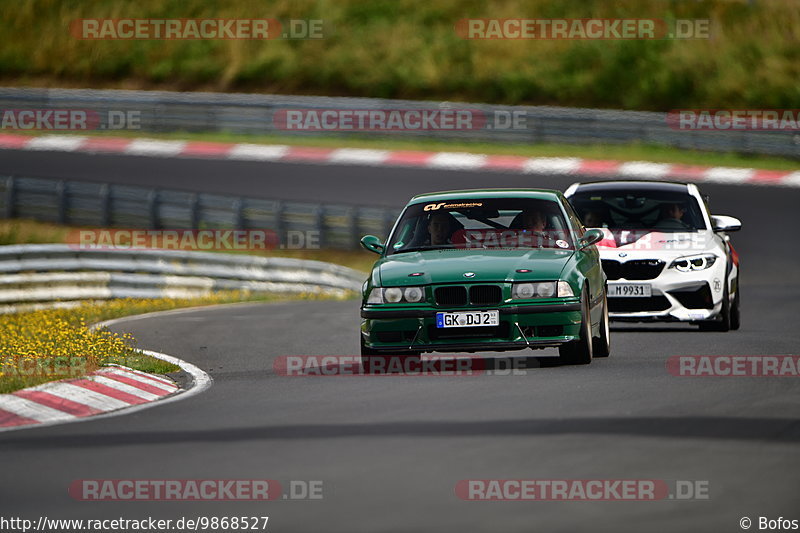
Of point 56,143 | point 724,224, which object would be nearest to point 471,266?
point 724,224

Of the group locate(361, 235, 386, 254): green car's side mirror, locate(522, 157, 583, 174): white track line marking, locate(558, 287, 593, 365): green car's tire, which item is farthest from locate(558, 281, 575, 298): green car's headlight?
locate(522, 157, 583, 174): white track line marking

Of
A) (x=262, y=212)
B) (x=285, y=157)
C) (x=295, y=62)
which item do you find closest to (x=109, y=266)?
(x=262, y=212)

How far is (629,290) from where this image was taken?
14766 millimetres

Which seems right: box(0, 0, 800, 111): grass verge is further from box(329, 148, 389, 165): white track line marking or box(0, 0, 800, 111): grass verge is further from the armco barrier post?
the armco barrier post

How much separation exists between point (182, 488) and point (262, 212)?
2163cm

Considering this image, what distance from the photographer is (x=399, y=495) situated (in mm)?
6684

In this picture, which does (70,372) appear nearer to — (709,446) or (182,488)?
(182,488)

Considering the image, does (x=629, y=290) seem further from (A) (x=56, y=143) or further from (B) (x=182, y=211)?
(A) (x=56, y=143)

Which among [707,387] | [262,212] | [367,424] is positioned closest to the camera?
[367,424]

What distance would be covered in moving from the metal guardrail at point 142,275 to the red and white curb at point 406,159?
8645 millimetres

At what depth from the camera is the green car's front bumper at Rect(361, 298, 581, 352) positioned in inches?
437

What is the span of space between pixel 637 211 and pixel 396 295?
218 inches

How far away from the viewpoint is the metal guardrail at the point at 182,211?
28.4 meters

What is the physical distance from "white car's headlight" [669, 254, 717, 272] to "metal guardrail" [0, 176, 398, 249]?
1308cm
